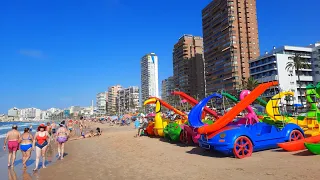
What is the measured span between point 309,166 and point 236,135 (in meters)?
2.72

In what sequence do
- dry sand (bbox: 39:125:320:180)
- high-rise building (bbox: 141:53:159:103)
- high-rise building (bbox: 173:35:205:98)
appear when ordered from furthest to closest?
1. high-rise building (bbox: 141:53:159:103)
2. high-rise building (bbox: 173:35:205:98)
3. dry sand (bbox: 39:125:320:180)

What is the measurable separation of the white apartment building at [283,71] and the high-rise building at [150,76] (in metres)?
95.4

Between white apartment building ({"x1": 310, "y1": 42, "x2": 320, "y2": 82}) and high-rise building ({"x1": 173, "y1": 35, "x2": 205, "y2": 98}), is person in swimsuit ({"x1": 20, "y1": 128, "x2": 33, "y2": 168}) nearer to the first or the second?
white apartment building ({"x1": 310, "y1": 42, "x2": 320, "y2": 82})

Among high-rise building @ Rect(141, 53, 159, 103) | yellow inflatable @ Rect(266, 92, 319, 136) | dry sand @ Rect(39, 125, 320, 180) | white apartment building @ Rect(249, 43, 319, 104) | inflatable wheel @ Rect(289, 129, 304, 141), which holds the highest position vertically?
high-rise building @ Rect(141, 53, 159, 103)

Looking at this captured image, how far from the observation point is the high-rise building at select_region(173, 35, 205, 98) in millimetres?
115662

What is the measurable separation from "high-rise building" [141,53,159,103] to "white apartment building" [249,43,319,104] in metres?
95.4

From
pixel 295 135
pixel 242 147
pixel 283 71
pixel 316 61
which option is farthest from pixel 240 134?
pixel 316 61

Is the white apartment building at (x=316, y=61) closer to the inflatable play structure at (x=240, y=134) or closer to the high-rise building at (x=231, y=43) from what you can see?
the high-rise building at (x=231, y=43)

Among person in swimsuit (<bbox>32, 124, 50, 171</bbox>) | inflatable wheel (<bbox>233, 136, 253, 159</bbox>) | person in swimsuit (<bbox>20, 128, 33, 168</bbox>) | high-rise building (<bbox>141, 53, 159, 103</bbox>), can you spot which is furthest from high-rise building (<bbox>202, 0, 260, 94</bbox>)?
high-rise building (<bbox>141, 53, 159, 103</bbox>)

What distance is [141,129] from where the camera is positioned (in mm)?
22719

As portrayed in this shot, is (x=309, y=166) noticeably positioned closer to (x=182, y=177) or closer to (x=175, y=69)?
(x=182, y=177)

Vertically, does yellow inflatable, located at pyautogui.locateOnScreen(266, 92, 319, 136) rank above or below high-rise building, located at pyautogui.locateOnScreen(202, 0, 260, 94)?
below

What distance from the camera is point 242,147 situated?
1000cm

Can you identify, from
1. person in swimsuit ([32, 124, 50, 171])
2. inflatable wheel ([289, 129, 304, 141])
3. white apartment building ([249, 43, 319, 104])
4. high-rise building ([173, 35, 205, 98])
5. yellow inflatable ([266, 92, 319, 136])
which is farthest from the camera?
high-rise building ([173, 35, 205, 98])
